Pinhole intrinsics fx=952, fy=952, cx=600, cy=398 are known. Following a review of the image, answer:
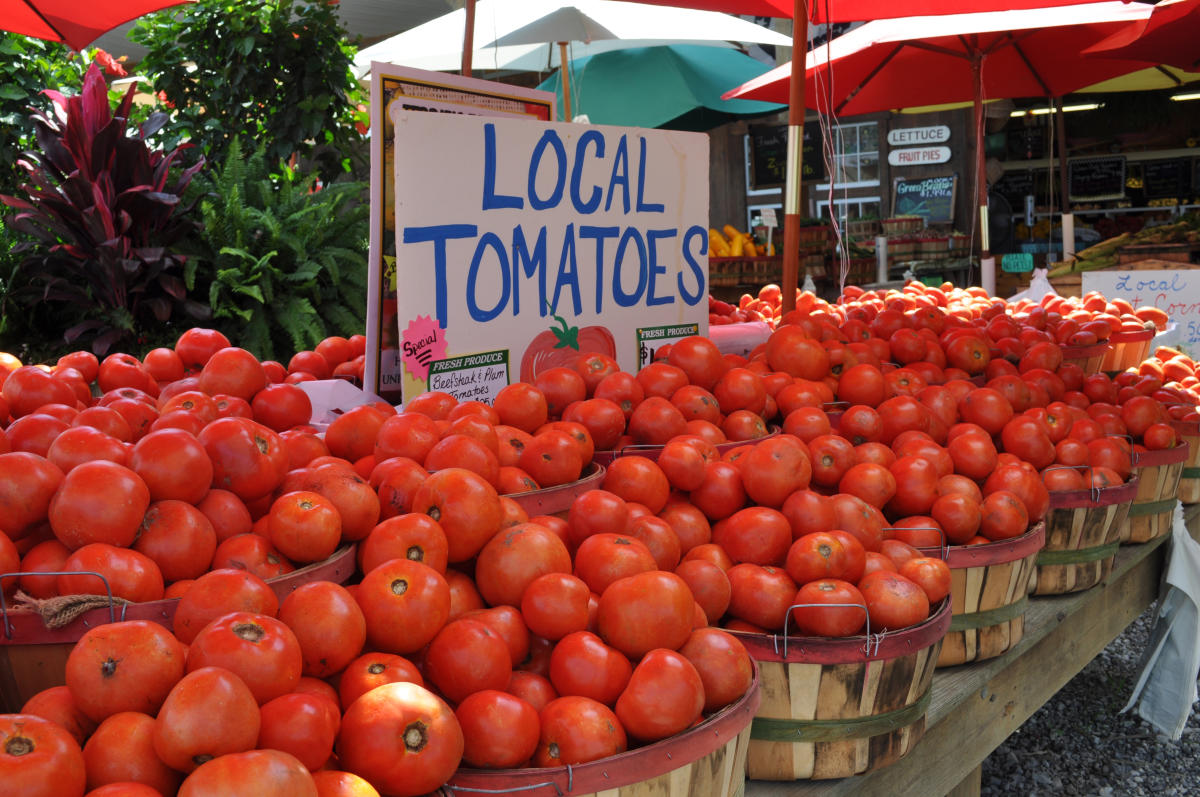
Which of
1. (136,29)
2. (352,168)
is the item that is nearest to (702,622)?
(352,168)

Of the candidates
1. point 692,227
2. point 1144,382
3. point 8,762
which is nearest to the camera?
point 8,762

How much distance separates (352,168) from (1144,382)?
552 cm

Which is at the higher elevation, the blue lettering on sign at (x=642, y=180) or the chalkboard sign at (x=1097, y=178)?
the chalkboard sign at (x=1097, y=178)

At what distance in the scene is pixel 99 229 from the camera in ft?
16.8

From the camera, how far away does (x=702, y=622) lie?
4.86 feet

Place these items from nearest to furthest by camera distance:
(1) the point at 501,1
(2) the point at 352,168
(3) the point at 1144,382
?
(3) the point at 1144,382 < (2) the point at 352,168 < (1) the point at 501,1

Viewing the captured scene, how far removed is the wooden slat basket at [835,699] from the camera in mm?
1588

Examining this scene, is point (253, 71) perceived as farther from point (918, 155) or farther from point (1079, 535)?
point (918, 155)

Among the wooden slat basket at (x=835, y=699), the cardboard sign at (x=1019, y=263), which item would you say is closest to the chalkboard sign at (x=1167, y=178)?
the cardboard sign at (x=1019, y=263)

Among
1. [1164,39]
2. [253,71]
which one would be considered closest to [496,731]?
[1164,39]

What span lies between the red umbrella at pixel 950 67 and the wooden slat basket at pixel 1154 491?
12.0 ft

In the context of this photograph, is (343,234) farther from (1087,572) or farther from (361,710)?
(361,710)

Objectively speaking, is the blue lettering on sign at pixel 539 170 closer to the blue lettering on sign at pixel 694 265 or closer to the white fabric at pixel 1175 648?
the blue lettering on sign at pixel 694 265

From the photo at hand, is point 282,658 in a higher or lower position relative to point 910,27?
lower
